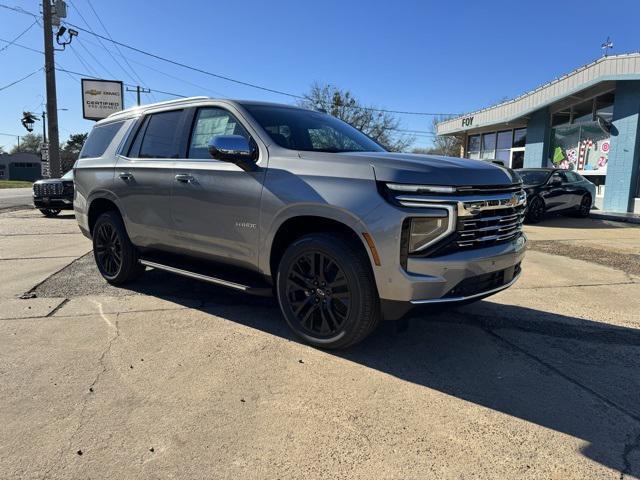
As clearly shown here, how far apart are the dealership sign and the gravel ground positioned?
26.4 metres

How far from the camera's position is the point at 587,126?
1792 centimetres

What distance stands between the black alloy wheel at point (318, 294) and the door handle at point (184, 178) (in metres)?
1.36

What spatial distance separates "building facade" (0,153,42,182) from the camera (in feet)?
262

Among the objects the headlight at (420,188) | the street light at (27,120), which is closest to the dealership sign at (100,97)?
the street light at (27,120)

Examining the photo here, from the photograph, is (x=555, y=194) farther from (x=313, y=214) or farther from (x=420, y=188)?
(x=313, y=214)

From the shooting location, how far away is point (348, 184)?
11.0ft

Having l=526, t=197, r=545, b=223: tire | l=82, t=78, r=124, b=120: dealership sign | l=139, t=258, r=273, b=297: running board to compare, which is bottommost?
l=139, t=258, r=273, b=297: running board

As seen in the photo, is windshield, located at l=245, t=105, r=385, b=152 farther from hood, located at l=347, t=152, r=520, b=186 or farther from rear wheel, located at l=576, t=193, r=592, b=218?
rear wheel, located at l=576, t=193, r=592, b=218

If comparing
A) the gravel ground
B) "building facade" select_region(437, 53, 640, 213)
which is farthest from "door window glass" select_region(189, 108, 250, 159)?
"building facade" select_region(437, 53, 640, 213)

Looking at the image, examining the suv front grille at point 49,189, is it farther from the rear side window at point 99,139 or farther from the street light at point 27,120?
the street light at point 27,120

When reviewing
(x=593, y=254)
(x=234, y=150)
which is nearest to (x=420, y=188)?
(x=234, y=150)

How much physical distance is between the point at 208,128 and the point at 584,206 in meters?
13.1

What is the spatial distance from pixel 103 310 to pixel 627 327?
16.4ft

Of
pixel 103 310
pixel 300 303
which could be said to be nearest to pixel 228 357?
pixel 300 303
